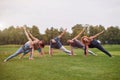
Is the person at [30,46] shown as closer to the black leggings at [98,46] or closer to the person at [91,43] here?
the person at [91,43]

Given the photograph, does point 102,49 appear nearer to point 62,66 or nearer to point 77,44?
point 77,44

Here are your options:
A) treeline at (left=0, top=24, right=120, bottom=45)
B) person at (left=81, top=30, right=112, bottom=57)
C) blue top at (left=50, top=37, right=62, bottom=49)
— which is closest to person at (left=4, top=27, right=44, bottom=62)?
treeline at (left=0, top=24, right=120, bottom=45)

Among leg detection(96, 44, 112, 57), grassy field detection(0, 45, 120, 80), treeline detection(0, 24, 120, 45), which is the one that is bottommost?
grassy field detection(0, 45, 120, 80)

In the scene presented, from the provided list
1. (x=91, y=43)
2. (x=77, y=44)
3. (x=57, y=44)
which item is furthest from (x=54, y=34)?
(x=91, y=43)

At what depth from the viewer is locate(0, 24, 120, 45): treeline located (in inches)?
108

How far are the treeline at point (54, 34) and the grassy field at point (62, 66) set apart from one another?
3.5 inches

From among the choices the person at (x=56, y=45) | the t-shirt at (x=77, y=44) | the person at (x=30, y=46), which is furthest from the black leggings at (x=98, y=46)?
the person at (x=30, y=46)

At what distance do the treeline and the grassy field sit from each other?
9 centimetres

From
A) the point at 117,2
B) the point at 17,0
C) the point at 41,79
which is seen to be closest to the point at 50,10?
the point at 17,0

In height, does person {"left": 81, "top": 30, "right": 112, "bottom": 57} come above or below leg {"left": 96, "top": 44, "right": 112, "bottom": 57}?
above

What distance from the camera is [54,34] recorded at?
9.64 ft

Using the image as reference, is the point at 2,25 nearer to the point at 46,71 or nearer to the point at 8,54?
the point at 8,54

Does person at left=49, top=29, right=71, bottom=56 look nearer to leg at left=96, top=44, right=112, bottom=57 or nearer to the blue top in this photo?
the blue top

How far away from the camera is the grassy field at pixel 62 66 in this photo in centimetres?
218
